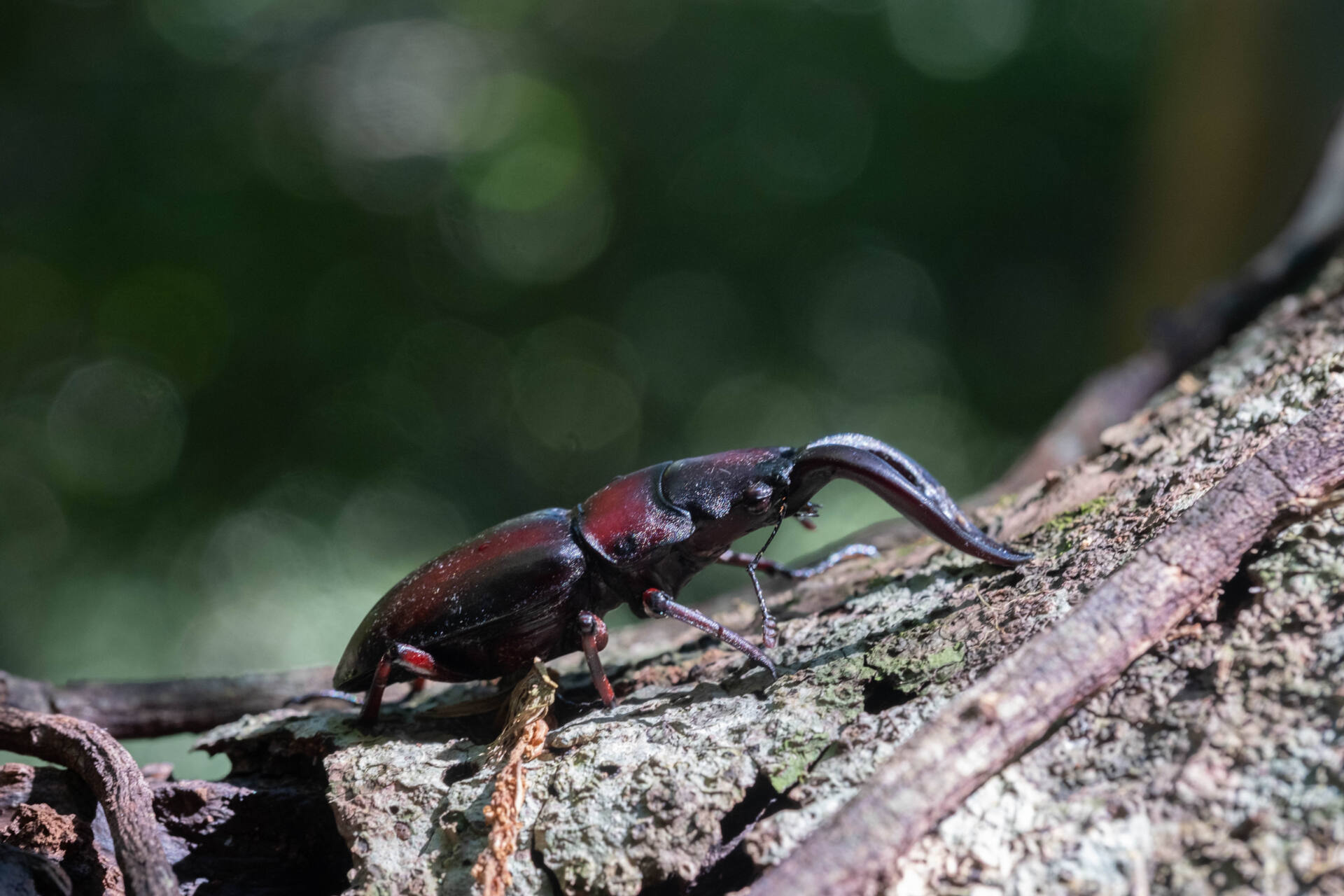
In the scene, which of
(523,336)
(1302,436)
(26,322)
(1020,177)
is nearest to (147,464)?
(26,322)

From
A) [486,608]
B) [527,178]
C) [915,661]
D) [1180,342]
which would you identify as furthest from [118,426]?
[1180,342]

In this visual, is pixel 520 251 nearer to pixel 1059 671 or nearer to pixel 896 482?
pixel 896 482

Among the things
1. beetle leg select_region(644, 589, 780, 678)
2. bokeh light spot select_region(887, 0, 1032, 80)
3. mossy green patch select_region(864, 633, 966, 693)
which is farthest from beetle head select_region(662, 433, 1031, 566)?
bokeh light spot select_region(887, 0, 1032, 80)

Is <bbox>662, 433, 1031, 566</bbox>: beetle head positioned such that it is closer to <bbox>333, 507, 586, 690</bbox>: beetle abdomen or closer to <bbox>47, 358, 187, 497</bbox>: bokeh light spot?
<bbox>333, 507, 586, 690</bbox>: beetle abdomen

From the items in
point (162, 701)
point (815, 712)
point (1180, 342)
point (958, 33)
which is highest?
point (958, 33)

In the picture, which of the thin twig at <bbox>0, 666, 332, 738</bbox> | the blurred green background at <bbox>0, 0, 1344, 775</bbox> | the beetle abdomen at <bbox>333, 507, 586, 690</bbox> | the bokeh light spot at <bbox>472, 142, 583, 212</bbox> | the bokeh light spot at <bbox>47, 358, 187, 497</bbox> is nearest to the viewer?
the beetle abdomen at <bbox>333, 507, 586, 690</bbox>

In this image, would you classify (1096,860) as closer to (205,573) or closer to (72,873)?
(72,873)
